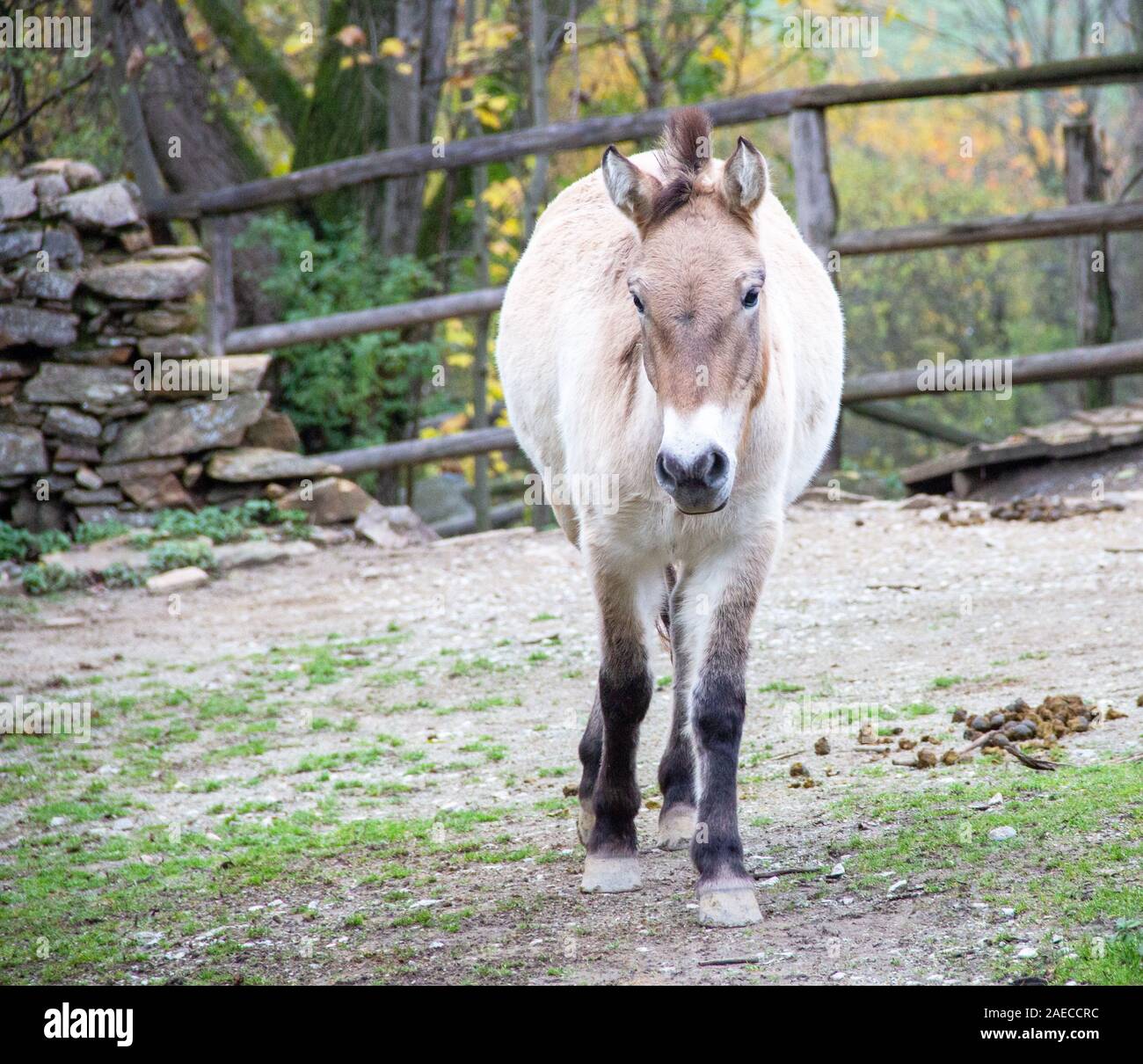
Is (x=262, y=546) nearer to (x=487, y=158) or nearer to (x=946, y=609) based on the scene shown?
(x=487, y=158)

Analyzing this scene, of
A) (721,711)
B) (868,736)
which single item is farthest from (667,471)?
(868,736)

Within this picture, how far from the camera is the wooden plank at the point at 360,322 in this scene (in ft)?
31.0

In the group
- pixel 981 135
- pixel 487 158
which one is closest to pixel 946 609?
pixel 487 158

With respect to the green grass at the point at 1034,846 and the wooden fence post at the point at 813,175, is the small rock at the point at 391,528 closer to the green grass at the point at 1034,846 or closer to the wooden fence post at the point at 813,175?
the wooden fence post at the point at 813,175

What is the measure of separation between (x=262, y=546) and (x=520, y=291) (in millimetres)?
4251

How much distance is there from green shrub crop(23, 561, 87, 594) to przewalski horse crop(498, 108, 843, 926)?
4967mm

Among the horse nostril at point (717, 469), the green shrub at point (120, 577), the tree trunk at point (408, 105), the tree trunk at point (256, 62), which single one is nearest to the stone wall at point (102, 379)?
the green shrub at point (120, 577)

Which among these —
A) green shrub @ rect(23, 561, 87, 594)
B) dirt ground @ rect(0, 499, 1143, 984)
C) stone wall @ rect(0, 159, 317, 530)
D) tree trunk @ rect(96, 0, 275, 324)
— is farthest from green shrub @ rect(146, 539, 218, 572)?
tree trunk @ rect(96, 0, 275, 324)

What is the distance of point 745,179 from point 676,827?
199cm

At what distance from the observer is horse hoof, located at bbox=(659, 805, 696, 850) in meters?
4.08

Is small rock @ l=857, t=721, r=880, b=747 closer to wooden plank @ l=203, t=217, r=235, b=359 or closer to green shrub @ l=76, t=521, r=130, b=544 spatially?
green shrub @ l=76, t=521, r=130, b=544

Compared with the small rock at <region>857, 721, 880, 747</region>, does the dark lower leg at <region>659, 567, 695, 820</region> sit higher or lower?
higher

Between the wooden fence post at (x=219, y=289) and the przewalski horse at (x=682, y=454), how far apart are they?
612cm

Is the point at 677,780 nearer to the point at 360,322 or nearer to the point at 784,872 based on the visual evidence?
the point at 784,872
